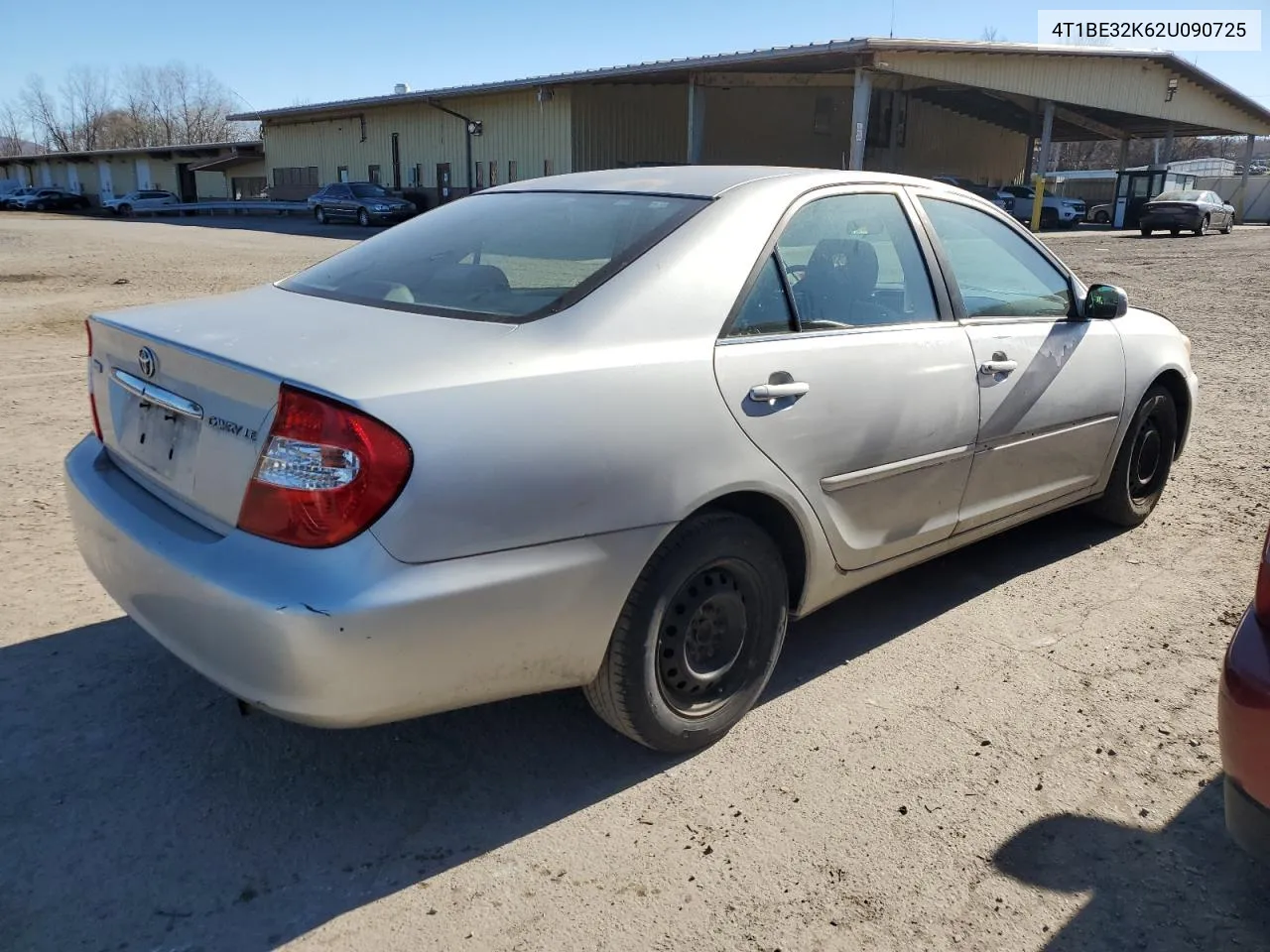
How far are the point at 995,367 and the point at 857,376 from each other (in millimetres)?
806

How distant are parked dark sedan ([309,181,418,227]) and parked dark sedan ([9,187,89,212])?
27.2 meters

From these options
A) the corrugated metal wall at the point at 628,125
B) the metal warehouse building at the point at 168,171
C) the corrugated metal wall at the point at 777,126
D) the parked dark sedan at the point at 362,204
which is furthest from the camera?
the metal warehouse building at the point at 168,171

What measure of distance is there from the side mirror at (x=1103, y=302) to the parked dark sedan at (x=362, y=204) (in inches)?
1329

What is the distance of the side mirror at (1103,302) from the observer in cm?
418

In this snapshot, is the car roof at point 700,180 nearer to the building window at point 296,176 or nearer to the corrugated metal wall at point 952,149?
the corrugated metal wall at point 952,149

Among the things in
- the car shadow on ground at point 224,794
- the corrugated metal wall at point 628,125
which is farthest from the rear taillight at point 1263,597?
the corrugated metal wall at point 628,125

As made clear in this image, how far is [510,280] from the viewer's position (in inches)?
118

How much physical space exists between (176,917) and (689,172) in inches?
106

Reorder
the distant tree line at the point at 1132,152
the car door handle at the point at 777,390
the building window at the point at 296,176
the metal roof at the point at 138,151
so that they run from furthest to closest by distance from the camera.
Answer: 1. the distant tree line at the point at 1132,152
2. the metal roof at the point at 138,151
3. the building window at the point at 296,176
4. the car door handle at the point at 777,390

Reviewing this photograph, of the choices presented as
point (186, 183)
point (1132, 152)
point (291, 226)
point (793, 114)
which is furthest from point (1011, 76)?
point (1132, 152)

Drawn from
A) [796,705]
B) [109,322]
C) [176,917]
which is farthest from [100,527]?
[796,705]

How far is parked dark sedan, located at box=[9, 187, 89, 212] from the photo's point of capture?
54281 millimetres

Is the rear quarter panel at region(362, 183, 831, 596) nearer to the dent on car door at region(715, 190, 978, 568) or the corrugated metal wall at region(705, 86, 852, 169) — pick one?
the dent on car door at region(715, 190, 978, 568)

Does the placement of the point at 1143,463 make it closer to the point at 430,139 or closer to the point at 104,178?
the point at 430,139
